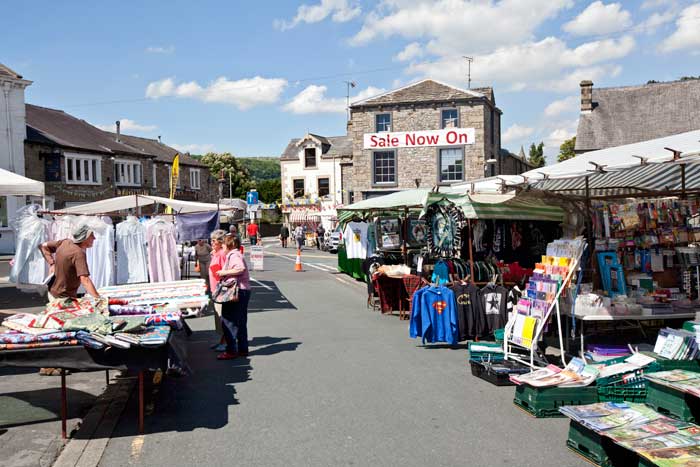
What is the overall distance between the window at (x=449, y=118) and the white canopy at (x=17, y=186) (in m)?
26.8

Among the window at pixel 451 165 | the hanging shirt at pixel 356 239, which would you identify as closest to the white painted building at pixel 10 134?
the hanging shirt at pixel 356 239

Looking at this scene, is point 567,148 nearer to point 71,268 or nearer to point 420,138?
point 420,138

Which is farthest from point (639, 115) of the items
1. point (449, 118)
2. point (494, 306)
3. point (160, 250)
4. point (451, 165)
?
point (160, 250)

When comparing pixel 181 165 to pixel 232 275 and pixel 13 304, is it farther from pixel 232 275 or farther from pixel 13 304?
pixel 232 275

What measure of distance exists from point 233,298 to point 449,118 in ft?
93.4

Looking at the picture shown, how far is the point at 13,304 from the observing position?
526 inches

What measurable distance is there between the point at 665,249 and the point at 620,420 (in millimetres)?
3911

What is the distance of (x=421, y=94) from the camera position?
1375 inches

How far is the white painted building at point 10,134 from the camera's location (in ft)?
108

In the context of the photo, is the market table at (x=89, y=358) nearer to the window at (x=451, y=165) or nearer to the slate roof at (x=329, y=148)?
the window at (x=451, y=165)

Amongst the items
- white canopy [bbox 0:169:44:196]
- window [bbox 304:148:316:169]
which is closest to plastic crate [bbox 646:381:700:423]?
white canopy [bbox 0:169:44:196]

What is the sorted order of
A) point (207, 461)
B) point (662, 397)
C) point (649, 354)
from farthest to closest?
1. point (649, 354)
2. point (662, 397)
3. point (207, 461)

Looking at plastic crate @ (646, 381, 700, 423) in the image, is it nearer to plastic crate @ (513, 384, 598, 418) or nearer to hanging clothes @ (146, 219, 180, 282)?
plastic crate @ (513, 384, 598, 418)

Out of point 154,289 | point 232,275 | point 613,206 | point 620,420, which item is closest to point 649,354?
point 620,420
